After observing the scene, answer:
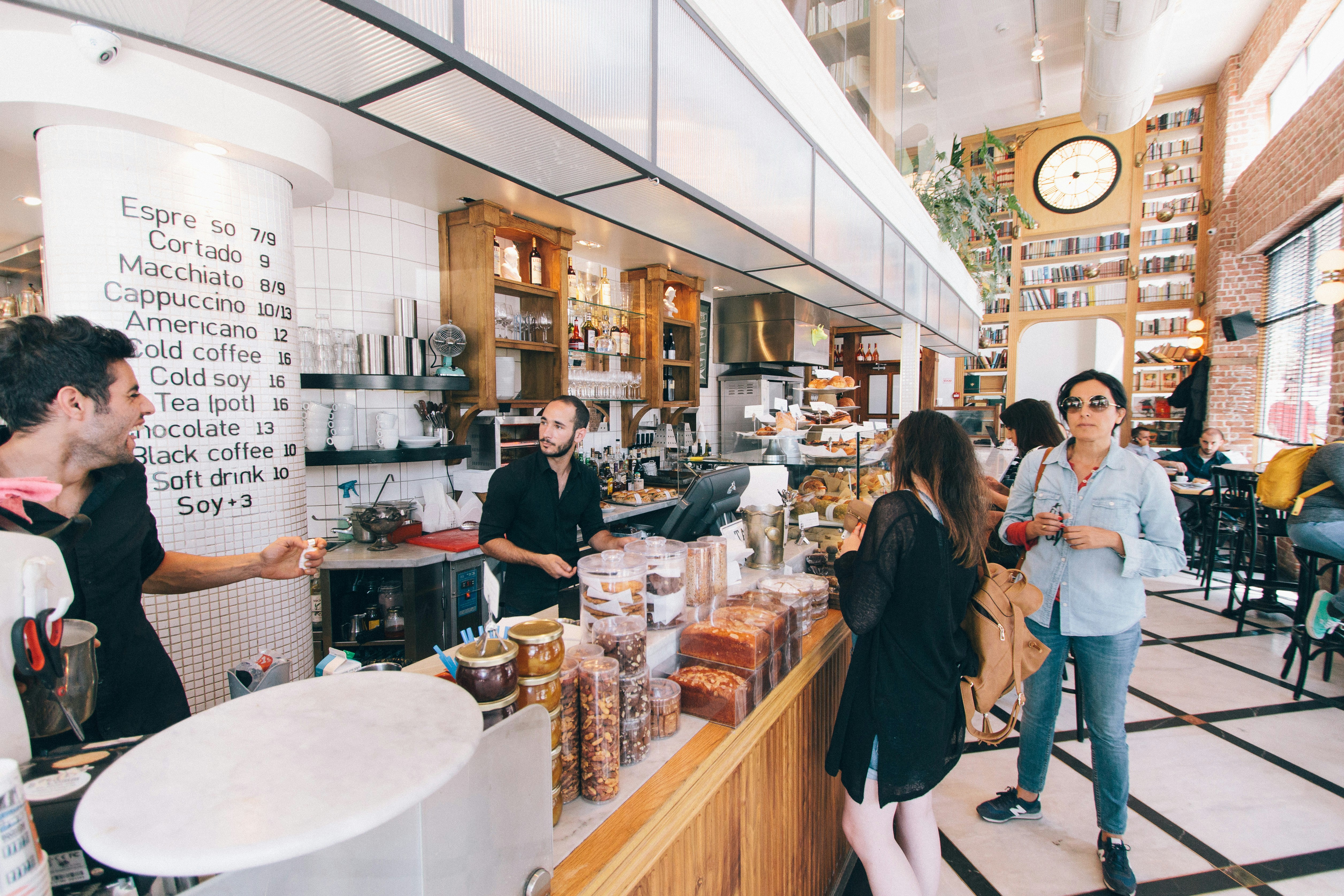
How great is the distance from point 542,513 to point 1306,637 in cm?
485

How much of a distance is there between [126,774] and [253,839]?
0.55 ft

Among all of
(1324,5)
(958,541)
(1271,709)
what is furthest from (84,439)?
(1324,5)

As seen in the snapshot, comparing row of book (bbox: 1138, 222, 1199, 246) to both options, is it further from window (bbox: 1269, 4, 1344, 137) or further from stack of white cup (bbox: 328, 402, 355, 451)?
stack of white cup (bbox: 328, 402, 355, 451)

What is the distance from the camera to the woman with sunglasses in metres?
2.23

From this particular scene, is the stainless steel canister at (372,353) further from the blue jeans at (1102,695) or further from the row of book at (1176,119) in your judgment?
the row of book at (1176,119)

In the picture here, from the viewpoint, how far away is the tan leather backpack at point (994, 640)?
183 cm

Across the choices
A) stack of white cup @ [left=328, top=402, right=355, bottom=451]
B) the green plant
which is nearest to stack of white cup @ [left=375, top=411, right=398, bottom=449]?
stack of white cup @ [left=328, top=402, right=355, bottom=451]

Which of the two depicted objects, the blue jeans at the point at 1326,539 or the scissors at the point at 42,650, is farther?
the blue jeans at the point at 1326,539

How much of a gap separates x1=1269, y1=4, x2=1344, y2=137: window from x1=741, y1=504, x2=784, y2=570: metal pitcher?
6560 millimetres

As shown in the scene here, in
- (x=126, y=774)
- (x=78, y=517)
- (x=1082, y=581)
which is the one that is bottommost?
(x=1082, y=581)

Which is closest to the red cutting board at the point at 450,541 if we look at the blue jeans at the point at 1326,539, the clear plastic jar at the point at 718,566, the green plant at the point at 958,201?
the clear plastic jar at the point at 718,566

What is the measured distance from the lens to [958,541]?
1744 millimetres

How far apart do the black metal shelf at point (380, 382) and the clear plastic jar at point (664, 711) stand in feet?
8.23

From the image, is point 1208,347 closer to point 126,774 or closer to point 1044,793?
point 1044,793
